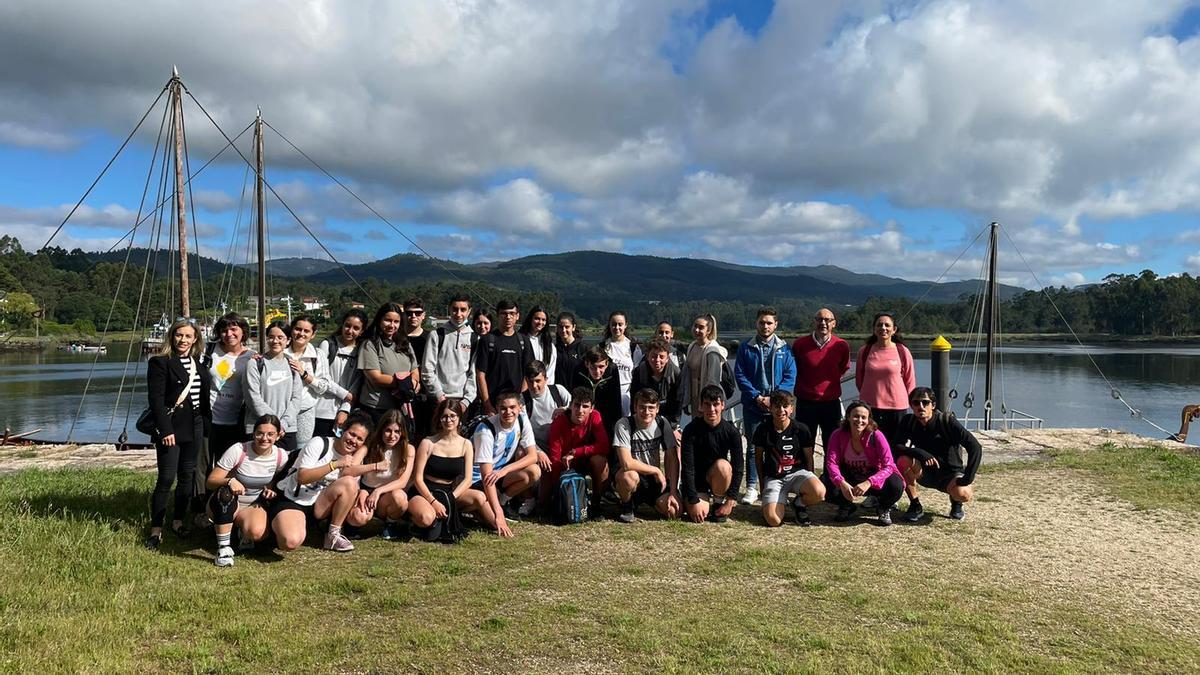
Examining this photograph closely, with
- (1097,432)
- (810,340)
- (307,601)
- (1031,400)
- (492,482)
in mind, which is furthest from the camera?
(1031,400)

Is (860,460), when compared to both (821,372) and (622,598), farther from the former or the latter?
(622,598)

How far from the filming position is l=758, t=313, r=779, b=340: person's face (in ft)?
23.0

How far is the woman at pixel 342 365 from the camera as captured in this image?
6.26m

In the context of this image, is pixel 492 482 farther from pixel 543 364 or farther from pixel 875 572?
pixel 875 572

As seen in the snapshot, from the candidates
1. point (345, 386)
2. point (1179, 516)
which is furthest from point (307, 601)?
point (1179, 516)

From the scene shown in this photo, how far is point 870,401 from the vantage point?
696 cm

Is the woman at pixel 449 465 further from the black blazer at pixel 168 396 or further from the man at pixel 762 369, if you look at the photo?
the man at pixel 762 369

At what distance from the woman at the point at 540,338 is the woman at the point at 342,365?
147 cm

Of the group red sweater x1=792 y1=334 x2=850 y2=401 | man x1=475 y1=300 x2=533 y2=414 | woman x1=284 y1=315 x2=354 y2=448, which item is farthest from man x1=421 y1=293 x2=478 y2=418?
red sweater x1=792 y1=334 x2=850 y2=401

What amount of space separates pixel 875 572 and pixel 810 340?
262 cm

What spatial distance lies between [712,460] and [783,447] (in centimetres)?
61

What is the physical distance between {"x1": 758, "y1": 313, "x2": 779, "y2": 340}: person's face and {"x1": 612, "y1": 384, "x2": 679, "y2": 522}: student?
1200 millimetres

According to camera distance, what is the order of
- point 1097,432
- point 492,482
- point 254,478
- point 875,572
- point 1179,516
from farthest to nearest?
point 1097,432, point 1179,516, point 492,482, point 254,478, point 875,572

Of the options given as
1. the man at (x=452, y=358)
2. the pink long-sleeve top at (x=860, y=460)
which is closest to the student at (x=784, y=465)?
the pink long-sleeve top at (x=860, y=460)
